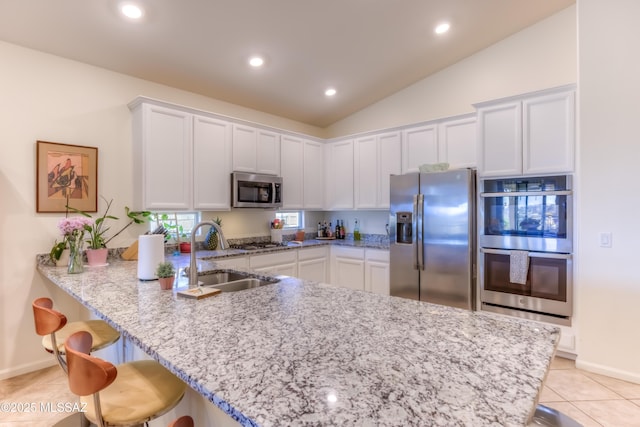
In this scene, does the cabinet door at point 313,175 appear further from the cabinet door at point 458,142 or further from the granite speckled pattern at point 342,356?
the granite speckled pattern at point 342,356

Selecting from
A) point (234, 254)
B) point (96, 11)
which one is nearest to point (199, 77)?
point (96, 11)

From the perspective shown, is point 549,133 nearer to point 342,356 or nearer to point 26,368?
point 342,356

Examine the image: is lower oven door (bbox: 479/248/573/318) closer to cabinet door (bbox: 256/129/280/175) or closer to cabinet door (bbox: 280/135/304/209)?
cabinet door (bbox: 280/135/304/209)

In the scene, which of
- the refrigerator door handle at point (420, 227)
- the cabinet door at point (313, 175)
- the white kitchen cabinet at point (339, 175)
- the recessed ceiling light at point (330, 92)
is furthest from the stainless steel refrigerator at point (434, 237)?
the recessed ceiling light at point (330, 92)

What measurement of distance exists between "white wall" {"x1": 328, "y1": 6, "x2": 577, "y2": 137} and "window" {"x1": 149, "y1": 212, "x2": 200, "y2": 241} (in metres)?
2.82

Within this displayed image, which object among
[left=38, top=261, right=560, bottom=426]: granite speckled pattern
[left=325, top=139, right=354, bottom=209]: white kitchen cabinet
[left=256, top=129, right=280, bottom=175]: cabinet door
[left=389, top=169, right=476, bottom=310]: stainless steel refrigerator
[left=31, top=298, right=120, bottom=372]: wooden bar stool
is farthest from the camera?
[left=325, top=139, right=354, bottom=209]: white kitchen cabinet

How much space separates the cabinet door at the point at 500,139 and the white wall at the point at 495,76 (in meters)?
0.68

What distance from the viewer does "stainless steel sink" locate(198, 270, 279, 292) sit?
2109 mm

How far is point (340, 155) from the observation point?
15.6 ft

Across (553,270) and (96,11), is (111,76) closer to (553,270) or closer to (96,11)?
(96,11)

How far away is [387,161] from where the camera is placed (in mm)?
4262

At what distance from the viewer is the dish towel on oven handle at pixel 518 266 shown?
9.57 ft

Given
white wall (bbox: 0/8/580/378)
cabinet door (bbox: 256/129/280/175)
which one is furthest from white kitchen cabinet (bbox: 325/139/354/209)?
white wall (bbox: 0/8/580/378)

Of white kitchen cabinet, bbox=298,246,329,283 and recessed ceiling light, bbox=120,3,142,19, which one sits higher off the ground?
recessed ceiling light, bbox=120,3,142,19
